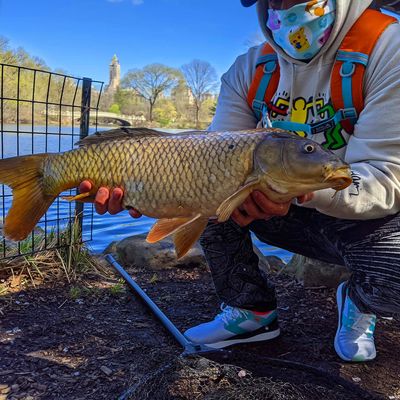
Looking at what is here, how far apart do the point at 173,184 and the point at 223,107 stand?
2.55ft

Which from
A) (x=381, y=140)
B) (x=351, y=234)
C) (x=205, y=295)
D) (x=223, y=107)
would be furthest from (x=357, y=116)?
(x=205, y=295)

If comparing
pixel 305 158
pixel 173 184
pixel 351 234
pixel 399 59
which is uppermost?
pixel 399 59

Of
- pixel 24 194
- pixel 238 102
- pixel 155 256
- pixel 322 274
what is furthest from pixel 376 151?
pixel 155 256

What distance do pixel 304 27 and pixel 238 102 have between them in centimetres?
43

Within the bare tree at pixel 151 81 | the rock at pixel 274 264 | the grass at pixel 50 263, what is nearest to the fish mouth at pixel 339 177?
the grass at pixel 50 263

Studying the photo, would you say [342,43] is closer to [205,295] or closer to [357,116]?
[357,116]

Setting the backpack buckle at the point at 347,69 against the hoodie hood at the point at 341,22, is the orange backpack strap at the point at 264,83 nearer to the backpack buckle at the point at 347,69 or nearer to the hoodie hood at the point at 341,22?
the hoodie hood at the point at 341,22

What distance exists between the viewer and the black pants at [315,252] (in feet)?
5.35

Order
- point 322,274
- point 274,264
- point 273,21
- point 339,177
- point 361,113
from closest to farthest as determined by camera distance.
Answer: point 339,177
point 361,113
point 273,21
point 322,274
point 274,264

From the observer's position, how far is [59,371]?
171 cm

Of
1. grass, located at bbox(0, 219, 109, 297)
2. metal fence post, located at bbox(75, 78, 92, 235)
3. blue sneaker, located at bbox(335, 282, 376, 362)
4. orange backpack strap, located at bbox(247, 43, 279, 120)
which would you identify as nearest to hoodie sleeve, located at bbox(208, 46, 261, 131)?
orange backpack strap, located at bbox(247, 43, 279, 120)

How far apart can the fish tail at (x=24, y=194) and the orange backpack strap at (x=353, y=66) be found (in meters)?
1.08

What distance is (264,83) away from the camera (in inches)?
78.4

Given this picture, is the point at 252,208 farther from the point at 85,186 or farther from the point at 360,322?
the point at 360,322
